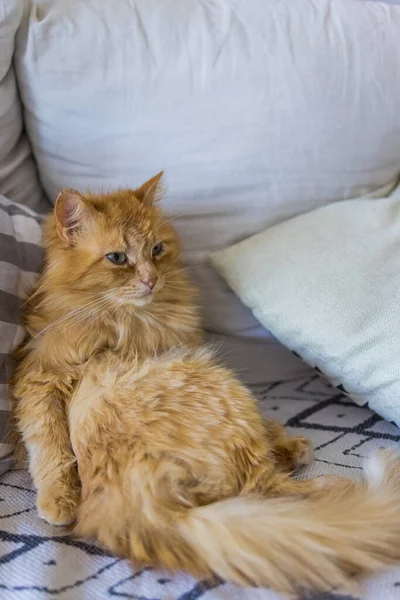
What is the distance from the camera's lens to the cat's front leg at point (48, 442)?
1.07 meters

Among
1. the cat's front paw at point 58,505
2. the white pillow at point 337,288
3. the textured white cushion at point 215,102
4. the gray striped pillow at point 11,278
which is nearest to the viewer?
the cat's front paw at point 58,505

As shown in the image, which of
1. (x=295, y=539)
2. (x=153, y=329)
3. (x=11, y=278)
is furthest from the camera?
(x=153, y=329)

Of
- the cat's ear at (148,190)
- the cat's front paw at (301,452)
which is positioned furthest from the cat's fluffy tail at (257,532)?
the cat's ear at (148,190)

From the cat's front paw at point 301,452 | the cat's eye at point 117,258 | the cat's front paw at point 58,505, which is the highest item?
the cat's eye at point 117,258

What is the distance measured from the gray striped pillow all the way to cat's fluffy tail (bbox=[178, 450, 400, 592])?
46 centimetres

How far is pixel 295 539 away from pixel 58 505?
0.45m

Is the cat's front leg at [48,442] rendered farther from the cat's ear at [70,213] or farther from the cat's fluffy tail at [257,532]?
the cat's ear at [70,213]

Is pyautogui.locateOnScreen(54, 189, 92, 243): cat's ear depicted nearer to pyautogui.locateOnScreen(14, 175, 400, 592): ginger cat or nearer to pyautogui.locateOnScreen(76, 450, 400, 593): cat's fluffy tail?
pyautogui.locateOnScreen(14, 175, 400, 592): ginger cat

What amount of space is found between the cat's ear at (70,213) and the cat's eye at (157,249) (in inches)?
7.0

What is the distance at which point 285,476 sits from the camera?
1.11 metres

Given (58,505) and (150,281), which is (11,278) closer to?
(150,281)

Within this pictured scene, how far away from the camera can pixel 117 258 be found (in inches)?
48.6

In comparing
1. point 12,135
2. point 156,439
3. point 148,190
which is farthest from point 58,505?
point 12,135

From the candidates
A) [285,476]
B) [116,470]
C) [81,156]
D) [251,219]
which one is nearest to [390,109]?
[251,219]
